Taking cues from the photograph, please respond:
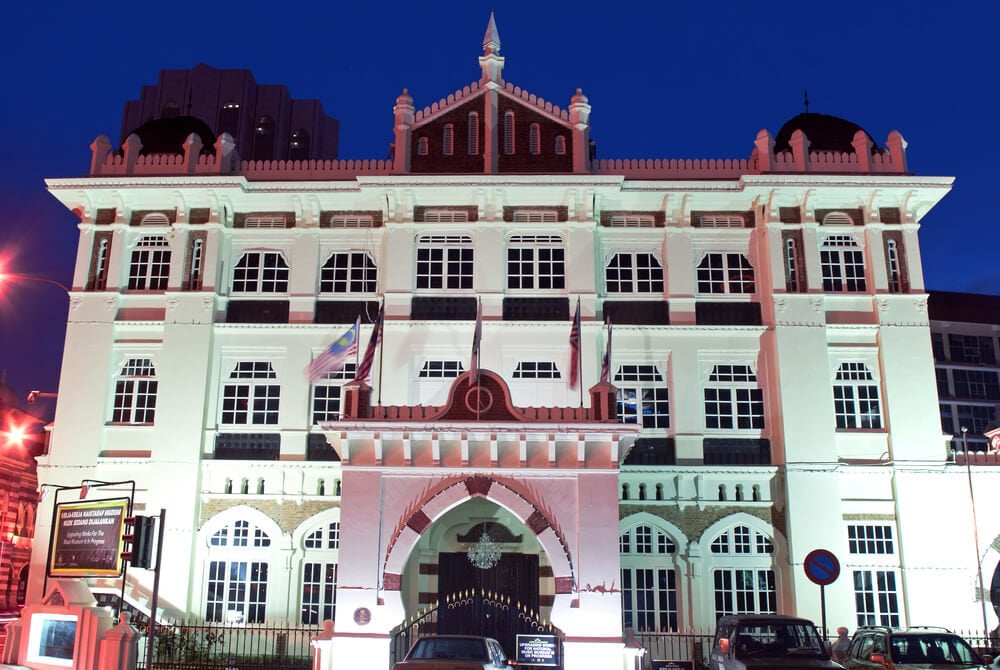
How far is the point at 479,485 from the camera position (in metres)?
19.8

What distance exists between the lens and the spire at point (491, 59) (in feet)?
96.1

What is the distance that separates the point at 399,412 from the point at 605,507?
4.91 meters

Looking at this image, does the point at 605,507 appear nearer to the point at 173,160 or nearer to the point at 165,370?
the point at 165,370

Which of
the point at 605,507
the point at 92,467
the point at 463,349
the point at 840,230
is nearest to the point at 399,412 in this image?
the point at 605,507

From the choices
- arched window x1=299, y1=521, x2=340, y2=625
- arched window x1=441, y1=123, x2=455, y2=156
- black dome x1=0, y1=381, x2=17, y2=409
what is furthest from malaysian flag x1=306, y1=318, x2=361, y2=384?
black dome x1=0, y1=381, x2=17, y2=409

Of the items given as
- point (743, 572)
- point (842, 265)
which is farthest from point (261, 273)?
point (842, 265)

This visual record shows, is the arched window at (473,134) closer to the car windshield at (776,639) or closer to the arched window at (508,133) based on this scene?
the arched window at (508,133)

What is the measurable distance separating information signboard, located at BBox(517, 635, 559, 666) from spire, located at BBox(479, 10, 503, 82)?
58.4 ft

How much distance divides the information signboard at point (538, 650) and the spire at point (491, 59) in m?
17.8

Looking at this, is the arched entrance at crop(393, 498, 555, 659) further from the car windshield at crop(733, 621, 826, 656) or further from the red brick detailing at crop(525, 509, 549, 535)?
the car windshield at crop(733, 621, 826, 656)

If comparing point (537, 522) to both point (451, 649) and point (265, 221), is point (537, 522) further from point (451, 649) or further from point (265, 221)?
point (265, 221)

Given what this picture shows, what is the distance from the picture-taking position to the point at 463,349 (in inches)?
1075

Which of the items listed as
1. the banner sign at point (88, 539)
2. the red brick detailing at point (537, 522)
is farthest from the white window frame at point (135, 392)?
the red brick detailing at point (537, 522)

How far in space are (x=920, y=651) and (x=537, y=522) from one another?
7623mm
